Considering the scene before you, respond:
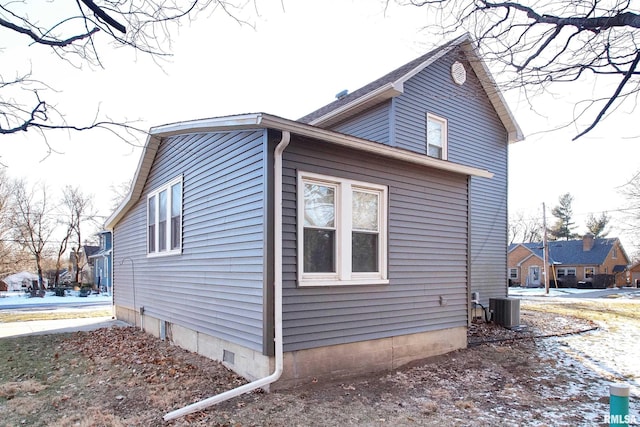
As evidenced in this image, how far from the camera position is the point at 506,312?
10.6 metres

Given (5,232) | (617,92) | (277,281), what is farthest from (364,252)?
(5,232)

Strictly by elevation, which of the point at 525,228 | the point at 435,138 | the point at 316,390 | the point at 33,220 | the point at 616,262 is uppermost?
the point at 435,138

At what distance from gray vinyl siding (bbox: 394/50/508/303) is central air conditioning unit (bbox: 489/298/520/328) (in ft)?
3.10

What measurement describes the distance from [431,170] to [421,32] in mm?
2303

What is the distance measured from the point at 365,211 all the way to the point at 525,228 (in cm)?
5790

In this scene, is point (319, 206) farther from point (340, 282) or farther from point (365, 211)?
point (340, 282)

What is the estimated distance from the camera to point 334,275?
6047mm

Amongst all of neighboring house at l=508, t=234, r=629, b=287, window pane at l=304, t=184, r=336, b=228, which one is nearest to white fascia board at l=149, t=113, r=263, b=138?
window pane at l=304, t=184, r=336, b=228

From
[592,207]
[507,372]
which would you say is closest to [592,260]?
[592,207]

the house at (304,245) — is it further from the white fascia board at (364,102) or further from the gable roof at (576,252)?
the gable roof at (576,252)

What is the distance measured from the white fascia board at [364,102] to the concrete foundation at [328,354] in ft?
17.5

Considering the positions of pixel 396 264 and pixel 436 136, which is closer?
pixel 396 264

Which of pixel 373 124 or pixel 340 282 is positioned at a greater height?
pixel 373 124

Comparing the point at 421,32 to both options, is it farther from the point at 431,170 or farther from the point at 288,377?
the point at 288,377
